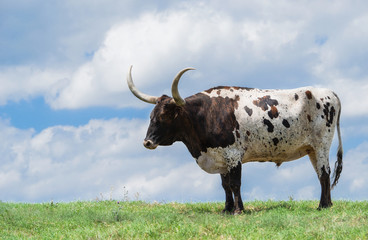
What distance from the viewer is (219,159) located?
449 inches

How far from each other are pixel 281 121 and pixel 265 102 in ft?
1.79

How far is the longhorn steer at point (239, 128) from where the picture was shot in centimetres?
1132

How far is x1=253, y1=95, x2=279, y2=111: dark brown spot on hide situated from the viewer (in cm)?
1172

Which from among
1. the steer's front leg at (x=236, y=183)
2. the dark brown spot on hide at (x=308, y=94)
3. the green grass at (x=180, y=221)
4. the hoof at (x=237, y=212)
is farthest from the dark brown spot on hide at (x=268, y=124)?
the hoof at (x=237, y=212)

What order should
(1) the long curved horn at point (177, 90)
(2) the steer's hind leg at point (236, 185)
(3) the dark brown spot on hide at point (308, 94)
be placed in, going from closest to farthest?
(1) the long curved horn at point (177, 90) → (2) the steer's hind leg at point (236, 185) → (3) the dark brown spot on hide at point (308, 94)

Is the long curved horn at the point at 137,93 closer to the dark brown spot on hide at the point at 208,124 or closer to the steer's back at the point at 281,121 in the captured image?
the dark brown spot on hide at the point at 208,124

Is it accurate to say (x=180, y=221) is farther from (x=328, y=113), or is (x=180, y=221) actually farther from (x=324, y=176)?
(x=328, y=113)

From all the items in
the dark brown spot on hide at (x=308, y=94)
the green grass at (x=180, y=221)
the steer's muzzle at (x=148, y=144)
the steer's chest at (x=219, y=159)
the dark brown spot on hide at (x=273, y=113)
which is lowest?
the green grass at (x=180, y=221)

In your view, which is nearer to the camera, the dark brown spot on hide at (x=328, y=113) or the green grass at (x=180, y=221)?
the green grass at (x=180, y=221)

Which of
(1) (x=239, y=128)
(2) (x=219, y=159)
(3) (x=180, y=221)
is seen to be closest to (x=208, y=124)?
(1) (x=239, y=128)

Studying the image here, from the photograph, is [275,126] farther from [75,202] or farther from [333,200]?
[75,202]

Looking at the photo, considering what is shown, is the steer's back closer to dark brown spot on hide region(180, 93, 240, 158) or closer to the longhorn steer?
the longhorn steer

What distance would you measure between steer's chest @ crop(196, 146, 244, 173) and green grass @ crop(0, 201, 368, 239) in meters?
0.98

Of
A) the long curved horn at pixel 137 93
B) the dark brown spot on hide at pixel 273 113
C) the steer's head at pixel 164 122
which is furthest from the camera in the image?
the long curved horn at pixel 137 93
